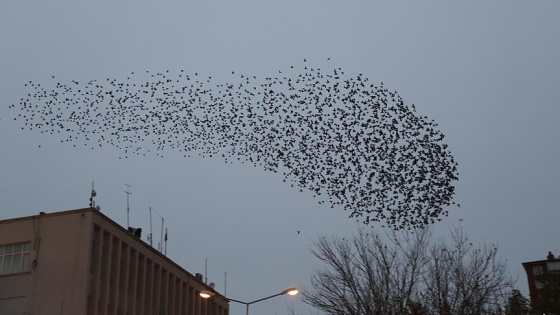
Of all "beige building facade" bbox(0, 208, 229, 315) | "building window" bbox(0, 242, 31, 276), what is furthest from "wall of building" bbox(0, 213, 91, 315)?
"building window" bbox(0, 242, 31, 276)

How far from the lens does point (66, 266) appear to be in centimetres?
4100

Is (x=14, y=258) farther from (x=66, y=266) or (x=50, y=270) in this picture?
(x=66, y=266)

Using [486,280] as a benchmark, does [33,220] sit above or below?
above

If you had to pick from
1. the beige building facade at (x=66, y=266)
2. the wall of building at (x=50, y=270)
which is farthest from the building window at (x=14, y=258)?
the wall of building at (x=50, y=270)

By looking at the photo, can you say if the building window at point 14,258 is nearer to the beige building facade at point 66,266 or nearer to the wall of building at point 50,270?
the beige building facade at point 66,266

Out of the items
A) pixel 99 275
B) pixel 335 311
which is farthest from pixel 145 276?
pixel 335 311

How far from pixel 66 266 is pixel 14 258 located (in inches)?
141

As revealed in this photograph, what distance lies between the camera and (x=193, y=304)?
57.0 metres

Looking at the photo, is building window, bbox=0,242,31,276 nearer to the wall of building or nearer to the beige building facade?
the beige building facade

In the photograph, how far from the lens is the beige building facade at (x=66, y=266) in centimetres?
4056

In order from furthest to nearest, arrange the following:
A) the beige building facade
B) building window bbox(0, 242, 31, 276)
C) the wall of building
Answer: building window bbox(0, 242, 31, 276)
the beige building facade
the wall of building

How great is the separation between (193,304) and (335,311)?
832 inches

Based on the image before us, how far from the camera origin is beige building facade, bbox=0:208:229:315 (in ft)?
133

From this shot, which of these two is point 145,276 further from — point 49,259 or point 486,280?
point 486,280
